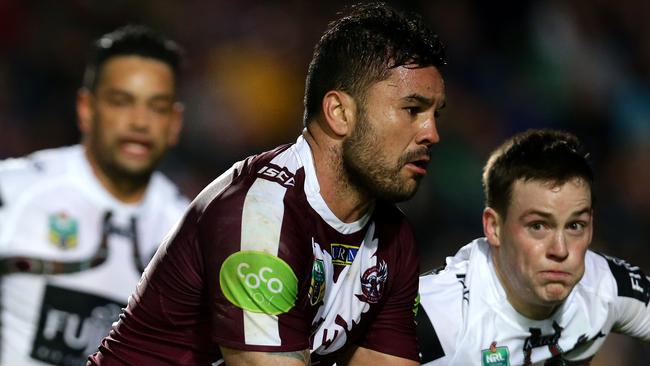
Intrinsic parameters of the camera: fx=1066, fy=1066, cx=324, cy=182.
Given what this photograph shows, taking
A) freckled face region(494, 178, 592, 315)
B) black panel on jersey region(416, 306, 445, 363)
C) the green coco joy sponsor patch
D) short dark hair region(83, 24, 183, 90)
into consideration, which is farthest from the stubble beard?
short dark hair region(83, 24, 183, 90)

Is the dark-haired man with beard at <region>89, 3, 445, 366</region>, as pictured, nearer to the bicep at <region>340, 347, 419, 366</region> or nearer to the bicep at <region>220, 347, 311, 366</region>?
the bicep at <region>220, 347, 311, 366</region>

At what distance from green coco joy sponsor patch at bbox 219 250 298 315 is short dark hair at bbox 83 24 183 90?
260 centimetres

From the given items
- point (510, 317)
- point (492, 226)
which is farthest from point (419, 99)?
point (510, 317)

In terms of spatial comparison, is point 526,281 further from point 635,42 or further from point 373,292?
point 635,42

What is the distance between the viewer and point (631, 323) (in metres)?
4.22

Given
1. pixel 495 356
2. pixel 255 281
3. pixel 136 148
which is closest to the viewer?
pixel 255 281

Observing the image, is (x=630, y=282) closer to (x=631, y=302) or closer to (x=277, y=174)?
(x=631, y=302)

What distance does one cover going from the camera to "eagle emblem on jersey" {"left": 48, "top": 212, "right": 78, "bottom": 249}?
4.97 meters

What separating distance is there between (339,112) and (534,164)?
1.20m

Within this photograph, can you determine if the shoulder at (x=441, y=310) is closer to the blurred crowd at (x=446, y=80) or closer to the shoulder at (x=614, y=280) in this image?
the shoulder at (x=614, y=280)

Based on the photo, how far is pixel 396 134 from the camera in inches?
121

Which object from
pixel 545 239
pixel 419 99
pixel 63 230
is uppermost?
pixel 419 99

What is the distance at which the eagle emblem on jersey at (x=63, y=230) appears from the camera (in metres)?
4.97

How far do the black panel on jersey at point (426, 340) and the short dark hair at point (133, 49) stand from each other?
2131 millimetres
